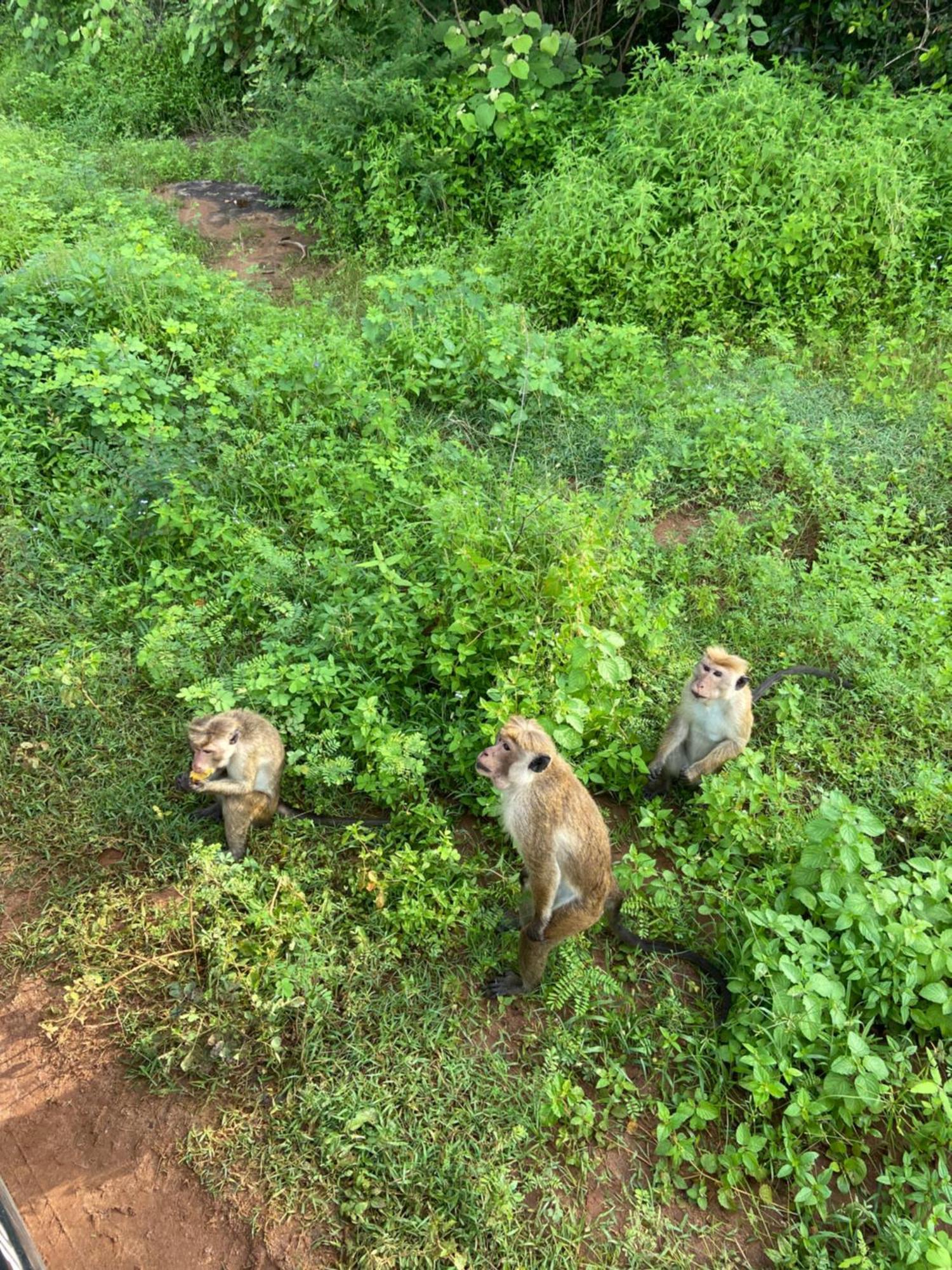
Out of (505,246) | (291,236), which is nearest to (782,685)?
A: (505,246)

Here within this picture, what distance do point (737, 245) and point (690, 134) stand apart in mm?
1186

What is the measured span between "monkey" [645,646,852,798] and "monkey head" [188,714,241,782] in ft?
6.70

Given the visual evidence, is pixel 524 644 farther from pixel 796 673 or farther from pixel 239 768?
pixel 796 673

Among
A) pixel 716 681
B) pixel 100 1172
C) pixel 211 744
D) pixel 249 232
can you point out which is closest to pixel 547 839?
pixel 716 681

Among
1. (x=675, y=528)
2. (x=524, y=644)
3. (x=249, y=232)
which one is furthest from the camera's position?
(x=249, y=232)

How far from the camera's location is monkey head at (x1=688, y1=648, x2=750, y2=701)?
400 cm

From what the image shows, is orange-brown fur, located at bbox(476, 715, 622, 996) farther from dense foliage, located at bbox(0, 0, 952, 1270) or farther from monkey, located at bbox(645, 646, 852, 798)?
monkey, located at bbox(645, 646, 852, 798)

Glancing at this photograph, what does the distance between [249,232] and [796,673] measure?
7.90m

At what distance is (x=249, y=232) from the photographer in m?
9.36

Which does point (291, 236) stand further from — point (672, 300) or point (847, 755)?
point (847, 755)

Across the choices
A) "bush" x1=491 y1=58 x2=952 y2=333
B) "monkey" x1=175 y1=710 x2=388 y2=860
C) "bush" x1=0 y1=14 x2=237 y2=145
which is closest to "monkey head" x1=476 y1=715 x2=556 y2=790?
"monkey" x1=175 y1=710 x2=388 y2=860

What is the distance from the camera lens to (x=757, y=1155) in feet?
9.99

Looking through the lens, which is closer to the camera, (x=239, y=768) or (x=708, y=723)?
(x=239, y=768)

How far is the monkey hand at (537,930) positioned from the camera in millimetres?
3318
